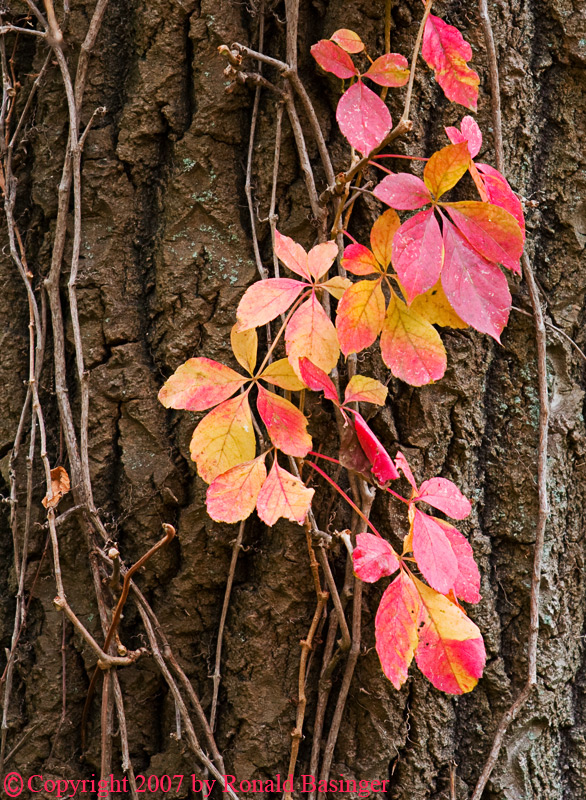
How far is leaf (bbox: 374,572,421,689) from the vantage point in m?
0.90

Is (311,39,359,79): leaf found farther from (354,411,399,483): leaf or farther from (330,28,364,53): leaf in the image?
(354,411,399,483): leaf

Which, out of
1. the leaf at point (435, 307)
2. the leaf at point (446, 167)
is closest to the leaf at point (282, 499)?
the leaf at point (435, 307)

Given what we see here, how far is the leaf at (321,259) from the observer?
1.00 m

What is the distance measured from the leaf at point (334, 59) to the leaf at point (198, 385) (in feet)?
1.67

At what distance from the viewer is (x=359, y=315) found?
97cm

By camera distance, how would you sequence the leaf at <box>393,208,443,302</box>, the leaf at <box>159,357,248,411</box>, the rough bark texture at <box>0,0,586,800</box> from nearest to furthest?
the leaf at <box>393,208,443,302</box>
the leaf at <box>159,357,248,411</box>
the rough bark texture at <box>0,0,586,800</box>

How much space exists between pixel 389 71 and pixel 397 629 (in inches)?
34.2

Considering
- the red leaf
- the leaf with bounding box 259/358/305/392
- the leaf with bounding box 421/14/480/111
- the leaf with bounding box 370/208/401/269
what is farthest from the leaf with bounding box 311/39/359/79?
the red leaf

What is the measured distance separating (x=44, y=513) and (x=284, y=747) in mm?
596

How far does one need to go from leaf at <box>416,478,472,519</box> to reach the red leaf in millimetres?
106

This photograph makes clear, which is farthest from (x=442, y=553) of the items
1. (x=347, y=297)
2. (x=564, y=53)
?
(x=564, y=53)

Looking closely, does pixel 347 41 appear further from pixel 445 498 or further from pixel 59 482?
pixel 59 482

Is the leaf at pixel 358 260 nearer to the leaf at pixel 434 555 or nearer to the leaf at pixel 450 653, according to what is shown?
the leaf at pixel 434 555

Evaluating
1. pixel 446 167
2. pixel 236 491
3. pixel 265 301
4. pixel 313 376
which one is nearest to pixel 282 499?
pixel 236 491
